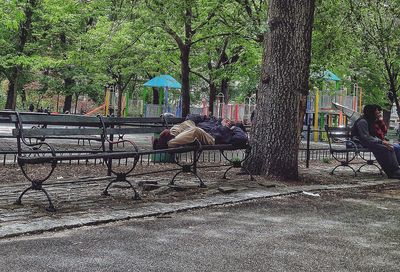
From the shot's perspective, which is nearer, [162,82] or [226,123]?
[226,123]

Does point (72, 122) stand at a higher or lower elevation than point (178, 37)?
lower

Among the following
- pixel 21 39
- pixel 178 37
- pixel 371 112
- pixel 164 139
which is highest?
pixel 21 39

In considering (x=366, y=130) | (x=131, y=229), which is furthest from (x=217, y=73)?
(x=131, y=229)

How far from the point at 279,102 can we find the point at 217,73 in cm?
1524

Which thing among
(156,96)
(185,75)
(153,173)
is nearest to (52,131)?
(153,173)

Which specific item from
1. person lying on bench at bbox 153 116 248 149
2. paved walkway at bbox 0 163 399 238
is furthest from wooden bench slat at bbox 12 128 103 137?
person lying on bench at bbox 153 116 248 149

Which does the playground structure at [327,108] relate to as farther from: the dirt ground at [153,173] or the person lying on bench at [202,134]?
the person lying on bench at [202,134]

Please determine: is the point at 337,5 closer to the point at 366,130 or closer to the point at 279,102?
the point at 366,130

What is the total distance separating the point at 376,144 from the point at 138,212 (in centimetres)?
624

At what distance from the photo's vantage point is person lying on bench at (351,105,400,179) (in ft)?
33.8

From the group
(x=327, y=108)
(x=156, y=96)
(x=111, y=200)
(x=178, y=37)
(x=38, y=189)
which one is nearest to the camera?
(x=38, y=189)

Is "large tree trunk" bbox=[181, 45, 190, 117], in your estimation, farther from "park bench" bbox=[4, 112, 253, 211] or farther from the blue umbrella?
the blue umbrella

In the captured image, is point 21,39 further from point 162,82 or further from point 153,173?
point 153,173

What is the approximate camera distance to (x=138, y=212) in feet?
19.1
